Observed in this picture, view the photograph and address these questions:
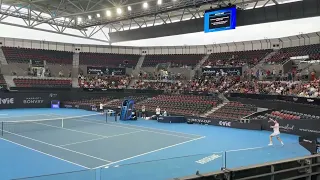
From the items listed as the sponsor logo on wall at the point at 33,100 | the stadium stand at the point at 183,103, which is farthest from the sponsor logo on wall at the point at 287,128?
the sponsor logo on wall at the point at 33,100

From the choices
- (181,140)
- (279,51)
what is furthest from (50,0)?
(279,51)

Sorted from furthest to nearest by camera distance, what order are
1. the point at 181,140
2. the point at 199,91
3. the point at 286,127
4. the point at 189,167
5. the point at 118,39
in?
the point at 199,91
the point at 118,39
the point at 286,127
the point at 181,140
the point at 189,167

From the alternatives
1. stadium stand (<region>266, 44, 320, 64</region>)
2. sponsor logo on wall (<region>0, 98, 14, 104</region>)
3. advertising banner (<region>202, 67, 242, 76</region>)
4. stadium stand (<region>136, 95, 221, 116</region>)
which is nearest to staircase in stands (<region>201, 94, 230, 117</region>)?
stadium stand (<region>136, 95, 221, 116</region>)

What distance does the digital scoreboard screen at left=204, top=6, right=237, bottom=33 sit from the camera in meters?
23.0

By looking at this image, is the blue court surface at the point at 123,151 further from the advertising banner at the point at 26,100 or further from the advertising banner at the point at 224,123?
the advertising banner at the point at 26,100

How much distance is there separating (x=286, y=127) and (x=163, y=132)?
32.2ft

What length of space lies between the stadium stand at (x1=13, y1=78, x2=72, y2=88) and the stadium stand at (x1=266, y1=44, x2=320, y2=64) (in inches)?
1250

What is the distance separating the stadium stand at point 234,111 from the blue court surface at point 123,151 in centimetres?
388

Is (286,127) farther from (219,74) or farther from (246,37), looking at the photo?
(246,37)

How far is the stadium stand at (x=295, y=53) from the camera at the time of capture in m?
35.5

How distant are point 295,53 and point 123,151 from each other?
30.7 m

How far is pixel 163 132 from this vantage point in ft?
79.0

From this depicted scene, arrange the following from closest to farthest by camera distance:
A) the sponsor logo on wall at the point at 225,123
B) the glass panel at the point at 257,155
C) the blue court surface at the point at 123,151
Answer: the blue court surface at the point at 123,151 → the glass panel at the point at 257,155 → the sponsor logo on wall at the point at 225,123

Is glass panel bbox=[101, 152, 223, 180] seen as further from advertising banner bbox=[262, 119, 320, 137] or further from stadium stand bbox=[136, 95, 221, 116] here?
stadium stand bbox=[136, 95, 221, 116]
